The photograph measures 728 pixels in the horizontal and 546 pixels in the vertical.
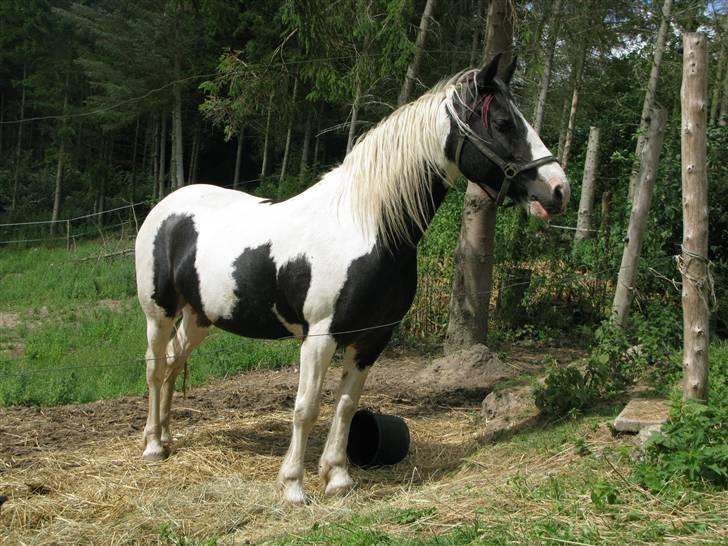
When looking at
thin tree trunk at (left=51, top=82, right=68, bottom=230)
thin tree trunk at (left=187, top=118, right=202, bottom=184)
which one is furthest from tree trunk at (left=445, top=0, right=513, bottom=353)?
thin tree trunk at (left=187, top=118, right=202, bottom=184)

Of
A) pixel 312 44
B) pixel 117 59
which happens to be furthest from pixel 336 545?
pixel 117 59

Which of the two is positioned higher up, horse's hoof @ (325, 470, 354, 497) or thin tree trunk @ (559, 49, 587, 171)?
thin tree trunk @ (559, 49, 587, 171)

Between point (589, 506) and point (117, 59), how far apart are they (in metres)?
21.4

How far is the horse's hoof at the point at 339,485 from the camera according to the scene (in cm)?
418

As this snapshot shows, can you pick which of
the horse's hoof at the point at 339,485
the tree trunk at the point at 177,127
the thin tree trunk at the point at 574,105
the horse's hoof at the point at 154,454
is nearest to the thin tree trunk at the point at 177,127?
the tree trunk at the point at 177,127

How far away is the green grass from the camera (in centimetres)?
671

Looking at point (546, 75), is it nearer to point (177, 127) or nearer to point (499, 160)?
point (499, 160)

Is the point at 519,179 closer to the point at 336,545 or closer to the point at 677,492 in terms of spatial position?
the point at 677,492

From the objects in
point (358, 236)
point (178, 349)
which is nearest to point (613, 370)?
point (358, 236)

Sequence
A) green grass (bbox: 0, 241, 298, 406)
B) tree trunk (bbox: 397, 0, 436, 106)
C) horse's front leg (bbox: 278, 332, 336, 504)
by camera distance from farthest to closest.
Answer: tree trunk (bbox: 397, 0, 436, 106) → green grass (bbox: 0, 241, 298, 406) → horse's front leg (bbox: 278, 332, 336, 504)

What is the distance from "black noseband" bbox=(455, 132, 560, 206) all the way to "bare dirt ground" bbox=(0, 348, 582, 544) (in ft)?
5.83

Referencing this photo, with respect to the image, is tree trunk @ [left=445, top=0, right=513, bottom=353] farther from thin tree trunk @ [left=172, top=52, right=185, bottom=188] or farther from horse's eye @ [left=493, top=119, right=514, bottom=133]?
thin tree trunk @ [left=172, top=52, right=185, bottom=188]

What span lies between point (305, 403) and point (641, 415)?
1895 mm

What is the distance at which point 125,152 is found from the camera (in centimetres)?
2961
